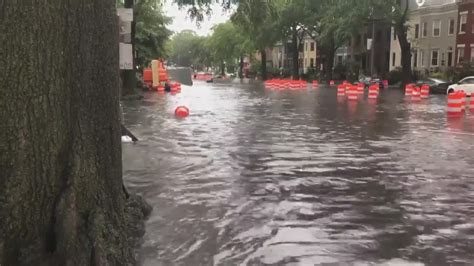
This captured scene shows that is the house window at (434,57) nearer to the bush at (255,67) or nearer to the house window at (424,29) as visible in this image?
the house window at (424,29)

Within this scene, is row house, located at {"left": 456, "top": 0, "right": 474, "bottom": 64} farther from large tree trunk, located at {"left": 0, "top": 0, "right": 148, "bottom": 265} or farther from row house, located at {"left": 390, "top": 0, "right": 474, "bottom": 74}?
large tree trunk, located at {"left": 0, "top": 0, "right": 148, "bottom": 265}

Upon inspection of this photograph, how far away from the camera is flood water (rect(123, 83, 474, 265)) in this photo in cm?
493

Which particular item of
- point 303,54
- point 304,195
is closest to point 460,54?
point 303,54

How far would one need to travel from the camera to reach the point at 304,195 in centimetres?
695

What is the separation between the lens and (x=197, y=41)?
12900 cm

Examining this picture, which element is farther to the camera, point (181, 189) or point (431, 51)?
point (431, 51)

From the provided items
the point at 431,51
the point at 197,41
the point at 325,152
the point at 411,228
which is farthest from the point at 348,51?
the point at 411,228

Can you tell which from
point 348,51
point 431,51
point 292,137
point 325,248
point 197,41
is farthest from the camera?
point 197,41

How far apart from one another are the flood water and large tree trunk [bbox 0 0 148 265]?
103cm

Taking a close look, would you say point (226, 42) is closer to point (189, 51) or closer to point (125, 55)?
point (189, 51)

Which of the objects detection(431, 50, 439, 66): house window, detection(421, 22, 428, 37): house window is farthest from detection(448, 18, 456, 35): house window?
detection(421, 22, 428, 37): house window

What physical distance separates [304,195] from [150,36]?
32.3m

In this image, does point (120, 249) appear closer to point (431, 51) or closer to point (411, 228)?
point (411, 228)

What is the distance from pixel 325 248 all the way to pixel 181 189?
2770 mm
